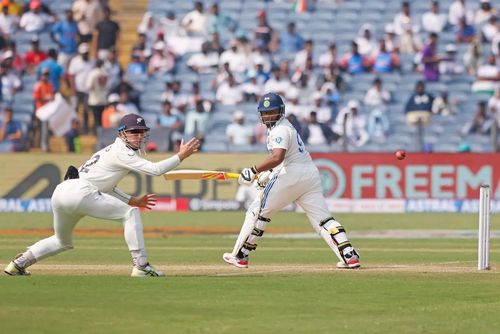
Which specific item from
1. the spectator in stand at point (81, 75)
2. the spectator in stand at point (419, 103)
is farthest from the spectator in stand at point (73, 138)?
the spectator in stand at point (419, 103)

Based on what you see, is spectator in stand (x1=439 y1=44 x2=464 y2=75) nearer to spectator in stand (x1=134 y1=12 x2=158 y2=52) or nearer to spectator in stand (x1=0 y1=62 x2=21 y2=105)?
spectator in stand (x1=134 y1=12 x2=158 y2=52)

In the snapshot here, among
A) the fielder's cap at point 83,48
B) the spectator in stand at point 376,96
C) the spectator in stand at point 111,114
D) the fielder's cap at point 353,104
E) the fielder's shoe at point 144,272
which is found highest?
the fielder's cap at point 83,48

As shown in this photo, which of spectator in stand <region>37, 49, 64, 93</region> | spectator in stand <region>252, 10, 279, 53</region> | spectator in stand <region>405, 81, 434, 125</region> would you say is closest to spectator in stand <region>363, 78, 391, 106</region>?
spectator in stand <region>405, 81, 434, 125</region>

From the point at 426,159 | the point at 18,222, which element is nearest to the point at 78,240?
the point at 18,222

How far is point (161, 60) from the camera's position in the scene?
33.7 meters

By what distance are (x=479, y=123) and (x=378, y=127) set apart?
231 cm

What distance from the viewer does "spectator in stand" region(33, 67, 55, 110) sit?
1244 inches

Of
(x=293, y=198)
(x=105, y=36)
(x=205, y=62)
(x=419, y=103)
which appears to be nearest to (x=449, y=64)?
(x=419, y=103)

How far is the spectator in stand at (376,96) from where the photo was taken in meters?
31.4

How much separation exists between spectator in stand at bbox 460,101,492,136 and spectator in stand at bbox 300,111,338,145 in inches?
122

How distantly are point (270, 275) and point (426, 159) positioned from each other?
47.0 feet

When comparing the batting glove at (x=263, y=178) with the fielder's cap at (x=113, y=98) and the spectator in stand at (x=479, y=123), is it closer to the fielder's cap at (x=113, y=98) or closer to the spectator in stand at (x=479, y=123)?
the spectator in stand at (x=479, y=123)

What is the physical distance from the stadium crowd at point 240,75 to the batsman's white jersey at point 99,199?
1468 centimetres

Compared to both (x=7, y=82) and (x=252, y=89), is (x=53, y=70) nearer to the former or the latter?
(x=7, y=82)
